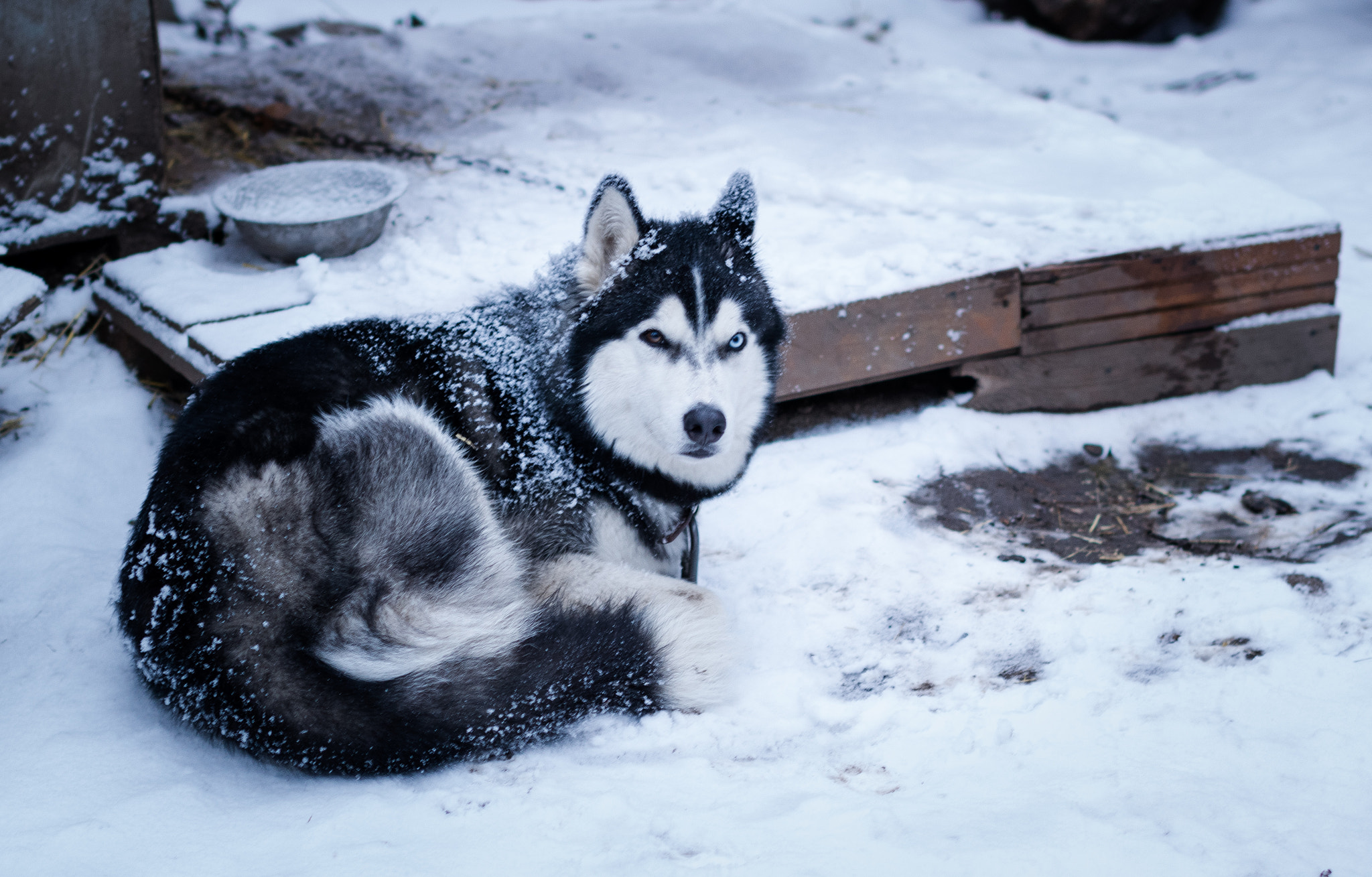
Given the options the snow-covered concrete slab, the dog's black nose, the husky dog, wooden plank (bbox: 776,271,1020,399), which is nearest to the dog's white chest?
the husky dog

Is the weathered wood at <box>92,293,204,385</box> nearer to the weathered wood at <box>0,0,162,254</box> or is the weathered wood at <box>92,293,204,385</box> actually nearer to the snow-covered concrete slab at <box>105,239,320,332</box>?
the snow-covered concrete slab at <box>105,239,320,332</box>

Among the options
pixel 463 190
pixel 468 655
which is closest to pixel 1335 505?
pixel 468 655

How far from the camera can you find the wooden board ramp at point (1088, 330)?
394cm

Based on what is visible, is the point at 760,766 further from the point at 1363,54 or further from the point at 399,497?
the point at 1363,54

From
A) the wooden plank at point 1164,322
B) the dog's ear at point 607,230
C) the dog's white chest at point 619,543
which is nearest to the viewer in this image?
the dog's ear at point 607,230

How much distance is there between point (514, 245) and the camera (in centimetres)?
422

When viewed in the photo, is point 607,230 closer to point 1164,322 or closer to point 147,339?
point 147,339

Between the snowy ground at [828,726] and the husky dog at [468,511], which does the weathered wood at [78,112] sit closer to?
the snowy ground at [828,726]

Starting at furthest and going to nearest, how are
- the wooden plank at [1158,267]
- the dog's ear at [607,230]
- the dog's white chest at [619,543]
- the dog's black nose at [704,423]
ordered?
the wooden plank at [1158,267] < the dog's white chest at [619,543] < the dog's ear at [607,230] < the dog's black nose at [704,423]

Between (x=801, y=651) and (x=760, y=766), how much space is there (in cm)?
58

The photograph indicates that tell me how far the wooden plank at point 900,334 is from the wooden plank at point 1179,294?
19 cm

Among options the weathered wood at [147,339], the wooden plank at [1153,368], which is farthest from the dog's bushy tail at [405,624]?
the wooden plank at [1153,368]

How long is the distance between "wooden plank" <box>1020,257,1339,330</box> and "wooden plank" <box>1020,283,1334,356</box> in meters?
0.03

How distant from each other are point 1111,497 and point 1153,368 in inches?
39.5
